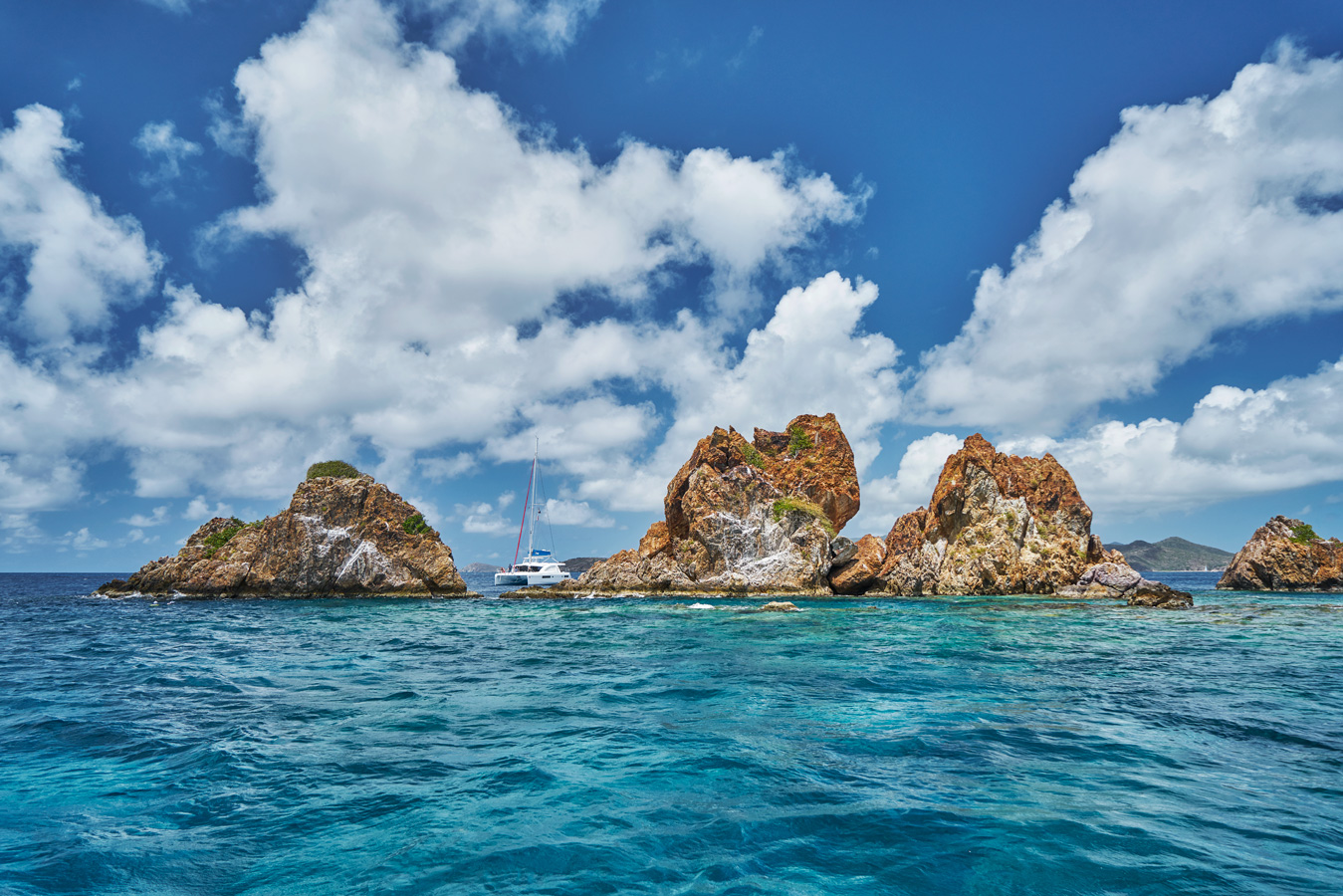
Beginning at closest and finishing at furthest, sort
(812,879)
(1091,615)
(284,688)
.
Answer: (812,879)
(284,688)
(1091,615)

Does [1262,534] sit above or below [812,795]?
above

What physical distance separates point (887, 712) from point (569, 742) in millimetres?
6216

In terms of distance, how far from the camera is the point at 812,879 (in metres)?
5.51

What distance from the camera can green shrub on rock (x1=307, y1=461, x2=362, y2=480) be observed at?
216 ft

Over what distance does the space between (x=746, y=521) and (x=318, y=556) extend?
142 ft

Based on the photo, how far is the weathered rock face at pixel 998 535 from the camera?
63.9 metres

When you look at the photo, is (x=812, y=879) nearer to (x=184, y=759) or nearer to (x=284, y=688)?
(x=184, y=759)

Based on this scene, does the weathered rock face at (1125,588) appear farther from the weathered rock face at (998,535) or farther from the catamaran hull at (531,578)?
the catamaran hull at (531,578)

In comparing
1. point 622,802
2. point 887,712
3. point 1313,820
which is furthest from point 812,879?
point 887,712

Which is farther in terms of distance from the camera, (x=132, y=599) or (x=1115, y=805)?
(x=132, y=599)

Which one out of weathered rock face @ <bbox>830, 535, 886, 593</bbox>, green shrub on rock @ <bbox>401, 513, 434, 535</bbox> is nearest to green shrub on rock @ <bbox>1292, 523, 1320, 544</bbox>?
weathered rock face @ <bbox>830, 535, 886, 593</bbox>

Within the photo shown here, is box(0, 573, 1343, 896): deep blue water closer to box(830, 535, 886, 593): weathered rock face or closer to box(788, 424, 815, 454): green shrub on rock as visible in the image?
box(830, 535, 886, 593): weathered rock face

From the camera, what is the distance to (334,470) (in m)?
67.1

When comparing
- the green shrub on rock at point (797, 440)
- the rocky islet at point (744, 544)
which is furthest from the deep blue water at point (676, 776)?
the green shrub on rock at point (797, 440)
